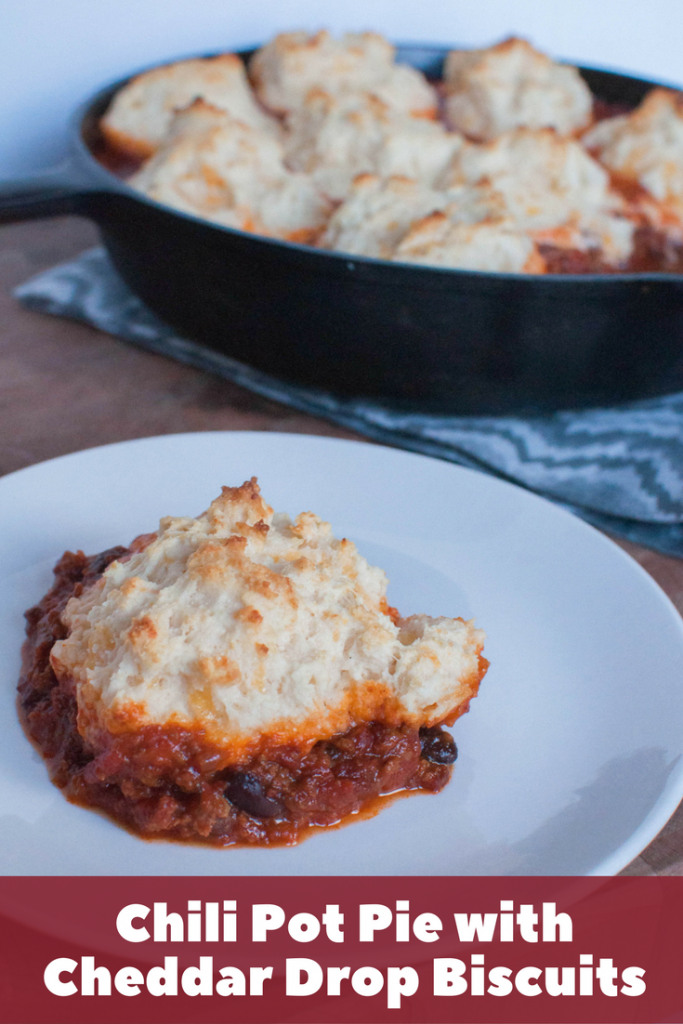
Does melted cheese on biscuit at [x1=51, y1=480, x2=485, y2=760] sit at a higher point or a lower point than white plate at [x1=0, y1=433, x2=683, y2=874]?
higher

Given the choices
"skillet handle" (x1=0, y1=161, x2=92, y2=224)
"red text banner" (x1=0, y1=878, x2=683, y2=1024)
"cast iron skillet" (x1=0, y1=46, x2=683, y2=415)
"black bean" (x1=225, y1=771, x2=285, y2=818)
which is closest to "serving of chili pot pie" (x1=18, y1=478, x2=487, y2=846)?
"black bean" (x1=225, y1=771, x2=285, y2=818)

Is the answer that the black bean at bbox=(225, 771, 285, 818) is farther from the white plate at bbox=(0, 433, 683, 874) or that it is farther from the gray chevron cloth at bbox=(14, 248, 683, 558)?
the gray chevron cloth at bbox=(14, 248, 683, 558)

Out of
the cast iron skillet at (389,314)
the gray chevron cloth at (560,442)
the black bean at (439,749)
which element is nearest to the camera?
the black bean at (439,749)

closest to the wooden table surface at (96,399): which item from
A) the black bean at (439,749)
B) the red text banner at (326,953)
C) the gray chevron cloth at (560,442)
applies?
the gray chevron cloth at (560,442)

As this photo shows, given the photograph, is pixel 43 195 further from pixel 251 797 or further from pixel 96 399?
pixel 251 797

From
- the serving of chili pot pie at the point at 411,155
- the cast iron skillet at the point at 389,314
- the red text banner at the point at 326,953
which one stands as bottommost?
the red text banner at the point at 326,953

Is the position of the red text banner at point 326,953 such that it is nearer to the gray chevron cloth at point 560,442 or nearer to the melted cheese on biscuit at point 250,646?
the melted cheese on biscuit at point 250,646

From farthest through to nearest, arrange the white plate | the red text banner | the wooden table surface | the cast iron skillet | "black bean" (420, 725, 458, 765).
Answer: the wooden table surface, the cast iron skillet, "black bean" (420, 725, 458, 765), the white plate, the red text banner

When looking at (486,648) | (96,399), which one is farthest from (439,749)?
(96,399)

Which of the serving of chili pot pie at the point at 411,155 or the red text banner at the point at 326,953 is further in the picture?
the serving of chili pot pie at the point at 411,155
